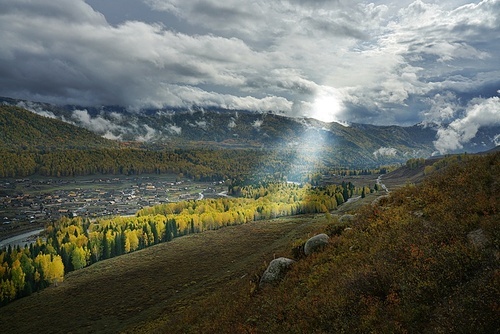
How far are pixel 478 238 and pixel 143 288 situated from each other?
7029 centimetres

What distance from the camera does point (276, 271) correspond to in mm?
25031

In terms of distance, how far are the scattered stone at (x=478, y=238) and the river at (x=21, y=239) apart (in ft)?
646

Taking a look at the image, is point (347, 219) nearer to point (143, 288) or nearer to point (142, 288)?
point (143, 288)

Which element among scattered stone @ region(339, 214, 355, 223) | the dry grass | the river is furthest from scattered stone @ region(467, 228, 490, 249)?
the river

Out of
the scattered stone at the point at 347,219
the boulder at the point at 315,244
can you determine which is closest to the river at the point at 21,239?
the scattered stone at the point at 347,219

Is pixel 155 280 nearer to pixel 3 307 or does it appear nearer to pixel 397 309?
pixel 3 307

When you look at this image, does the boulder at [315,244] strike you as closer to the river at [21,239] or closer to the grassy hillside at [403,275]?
the grassy hillside at [403,275]

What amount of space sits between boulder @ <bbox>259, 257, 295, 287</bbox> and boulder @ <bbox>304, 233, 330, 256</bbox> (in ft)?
5.81

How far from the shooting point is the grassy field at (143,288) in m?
51.5

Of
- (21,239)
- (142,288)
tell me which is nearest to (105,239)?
(142,288)

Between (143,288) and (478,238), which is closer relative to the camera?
(478,238)

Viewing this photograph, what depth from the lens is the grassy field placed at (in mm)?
51469

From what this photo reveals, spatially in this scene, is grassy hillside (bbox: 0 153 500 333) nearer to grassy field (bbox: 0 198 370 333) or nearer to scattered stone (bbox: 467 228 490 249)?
scattered stone (bbox: 467 228 490 249)

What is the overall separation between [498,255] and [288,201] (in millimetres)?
180138
